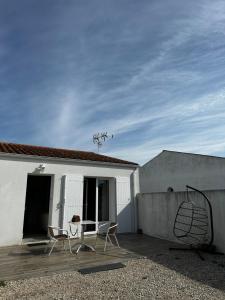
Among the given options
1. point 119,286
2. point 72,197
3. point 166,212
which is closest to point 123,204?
point 166,212

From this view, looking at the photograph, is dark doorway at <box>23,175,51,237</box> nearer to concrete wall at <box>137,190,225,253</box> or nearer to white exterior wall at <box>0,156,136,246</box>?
white exterior wall at <box>0,156,136,246</box>

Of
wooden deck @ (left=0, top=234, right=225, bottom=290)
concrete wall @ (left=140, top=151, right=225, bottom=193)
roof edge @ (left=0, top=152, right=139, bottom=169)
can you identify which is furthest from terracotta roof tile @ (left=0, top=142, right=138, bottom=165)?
concrete wall @ (left=140, top=151, right=225, bottom=193)

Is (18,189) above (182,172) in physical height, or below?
below

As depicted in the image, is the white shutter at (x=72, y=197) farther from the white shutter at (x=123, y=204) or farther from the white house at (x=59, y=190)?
the white shutter at (x=123, y=204)

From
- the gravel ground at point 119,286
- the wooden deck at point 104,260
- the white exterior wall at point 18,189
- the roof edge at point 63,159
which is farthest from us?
the roof edge at point 63,159

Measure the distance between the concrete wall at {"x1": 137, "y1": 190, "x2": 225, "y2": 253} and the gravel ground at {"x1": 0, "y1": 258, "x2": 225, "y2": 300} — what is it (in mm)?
2078

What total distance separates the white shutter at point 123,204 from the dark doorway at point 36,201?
12.0 ft

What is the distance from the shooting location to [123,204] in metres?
10.5

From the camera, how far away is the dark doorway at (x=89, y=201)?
9.93 metres

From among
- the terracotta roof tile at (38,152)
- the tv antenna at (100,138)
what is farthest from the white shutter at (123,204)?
the tv antenna at (100,138)

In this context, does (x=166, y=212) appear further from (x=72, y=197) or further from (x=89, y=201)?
(x=72, y=197)

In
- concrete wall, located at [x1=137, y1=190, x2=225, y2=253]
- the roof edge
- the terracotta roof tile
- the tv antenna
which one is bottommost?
concrete wall, located at [x1=137, y1=190, x2=225, y2=253]

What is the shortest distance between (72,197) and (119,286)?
5.33m

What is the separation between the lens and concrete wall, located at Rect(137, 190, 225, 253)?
6.98 meters
